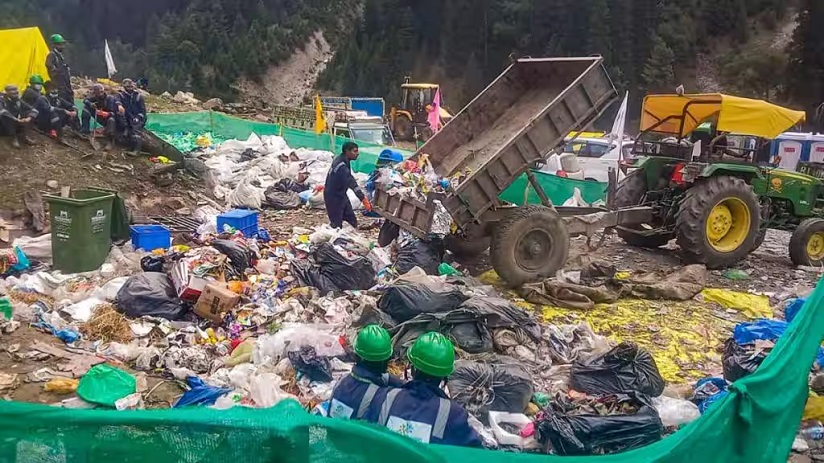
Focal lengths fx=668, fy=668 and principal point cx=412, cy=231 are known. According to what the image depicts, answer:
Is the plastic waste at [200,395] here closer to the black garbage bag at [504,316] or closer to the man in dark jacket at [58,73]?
the black garbage bag at [504,316]

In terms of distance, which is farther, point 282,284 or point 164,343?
point 282,284

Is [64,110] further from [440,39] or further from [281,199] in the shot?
[440,39]

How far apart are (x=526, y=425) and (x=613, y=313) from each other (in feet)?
9.00

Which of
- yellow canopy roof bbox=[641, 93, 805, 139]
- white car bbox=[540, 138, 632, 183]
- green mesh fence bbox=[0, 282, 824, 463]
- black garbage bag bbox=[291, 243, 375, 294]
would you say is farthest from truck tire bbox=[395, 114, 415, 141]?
green mesh fence bbox=[0, 282, 824, 463]

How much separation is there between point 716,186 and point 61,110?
1041 centimetres

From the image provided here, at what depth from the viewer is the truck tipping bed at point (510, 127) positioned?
278 inches

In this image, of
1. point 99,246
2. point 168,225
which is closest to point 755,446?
point 99,246

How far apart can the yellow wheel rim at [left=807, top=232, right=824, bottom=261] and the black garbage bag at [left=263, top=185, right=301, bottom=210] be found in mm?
7924

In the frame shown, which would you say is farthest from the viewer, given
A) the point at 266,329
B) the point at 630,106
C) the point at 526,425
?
the point at 630,106

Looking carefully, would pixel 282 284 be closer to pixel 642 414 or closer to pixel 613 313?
pixel 613 313

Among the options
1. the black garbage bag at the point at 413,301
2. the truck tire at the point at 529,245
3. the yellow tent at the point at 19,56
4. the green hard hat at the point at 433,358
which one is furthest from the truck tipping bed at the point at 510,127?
the yellow tent at the point at 19,56

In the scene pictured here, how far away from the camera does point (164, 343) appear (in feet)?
18.5

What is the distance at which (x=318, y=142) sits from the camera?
16.2m

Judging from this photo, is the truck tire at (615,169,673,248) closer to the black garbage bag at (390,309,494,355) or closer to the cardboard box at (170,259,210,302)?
the black garbage bag at (390,309,494,355)
